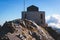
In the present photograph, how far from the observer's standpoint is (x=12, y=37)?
6731 cm

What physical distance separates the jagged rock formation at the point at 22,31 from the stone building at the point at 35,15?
12777 millimetres

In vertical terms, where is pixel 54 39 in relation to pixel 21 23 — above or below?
below

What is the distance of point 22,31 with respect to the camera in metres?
73.2

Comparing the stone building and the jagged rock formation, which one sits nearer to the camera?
the jagged rock formation

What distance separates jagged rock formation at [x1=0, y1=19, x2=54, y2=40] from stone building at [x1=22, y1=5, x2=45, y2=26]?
12.8m

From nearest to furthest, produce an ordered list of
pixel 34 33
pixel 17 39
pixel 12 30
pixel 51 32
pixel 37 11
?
pixel 17 39
pixel 12 30
pixel 34 33
pixel 51 32
pixel 37 11

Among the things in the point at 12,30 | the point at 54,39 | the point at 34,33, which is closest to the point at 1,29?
the point at 12,30

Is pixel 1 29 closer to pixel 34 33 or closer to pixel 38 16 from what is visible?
pixel 34 33

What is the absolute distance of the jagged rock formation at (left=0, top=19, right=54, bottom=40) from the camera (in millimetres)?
68375

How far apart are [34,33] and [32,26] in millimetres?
5886

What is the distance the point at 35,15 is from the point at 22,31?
82.5ft

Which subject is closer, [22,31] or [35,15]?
[22,31]

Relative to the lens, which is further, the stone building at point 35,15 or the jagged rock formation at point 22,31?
the stone building at point 35,15

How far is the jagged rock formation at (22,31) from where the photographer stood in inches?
2692
